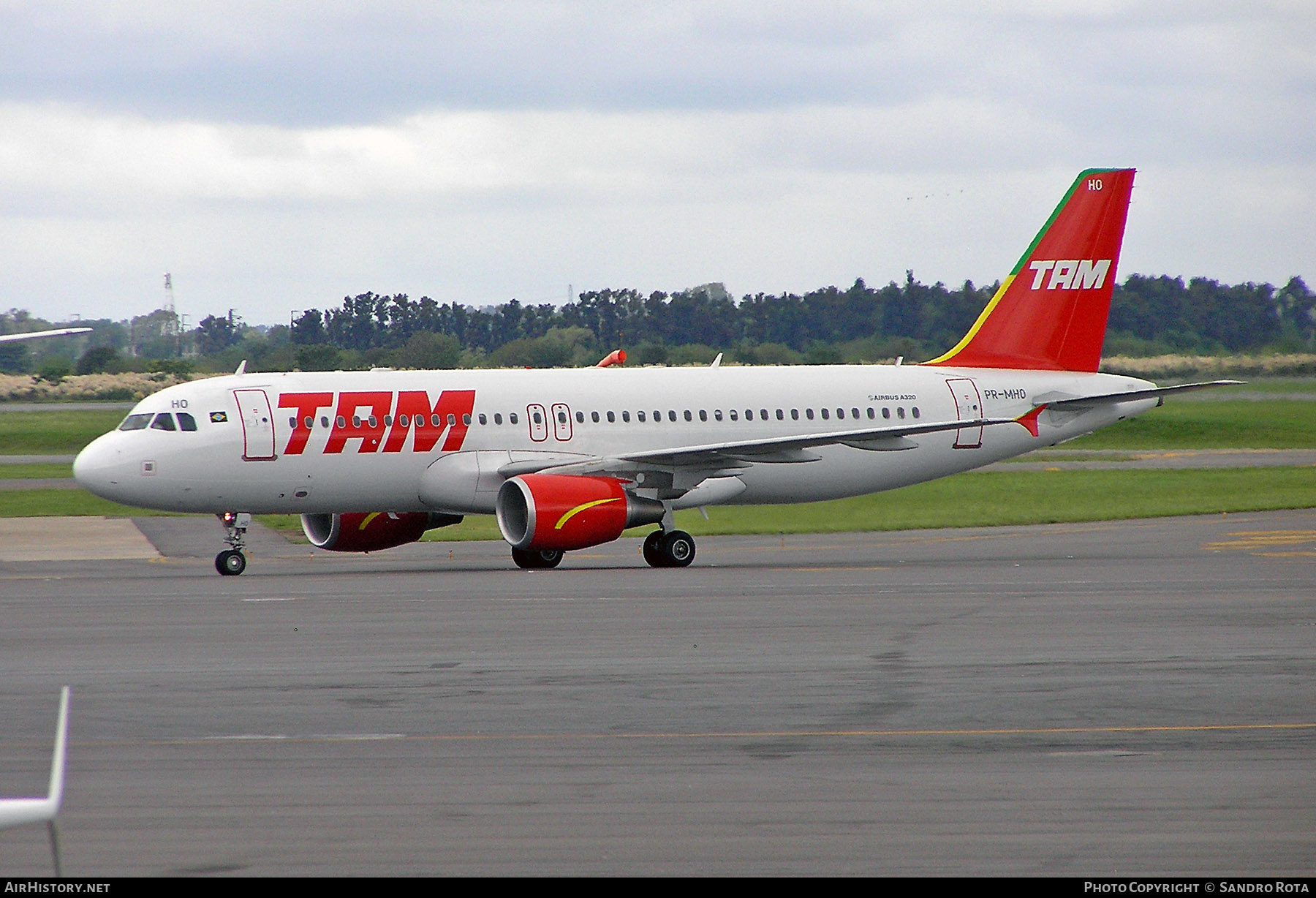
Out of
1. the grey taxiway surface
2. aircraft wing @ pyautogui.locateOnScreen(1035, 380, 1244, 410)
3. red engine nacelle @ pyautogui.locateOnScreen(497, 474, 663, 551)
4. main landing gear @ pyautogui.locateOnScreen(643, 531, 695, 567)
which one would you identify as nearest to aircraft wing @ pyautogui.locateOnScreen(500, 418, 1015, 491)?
red engine nacelle @ pyautogui.locateOnScreen(497, 474, 663, 551)

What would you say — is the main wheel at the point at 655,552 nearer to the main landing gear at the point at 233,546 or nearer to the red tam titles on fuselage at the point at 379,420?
the red tam titles on fuselage at the point at 379,420

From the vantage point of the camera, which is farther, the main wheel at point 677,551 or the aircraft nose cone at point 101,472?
the main wheel at point 677,551

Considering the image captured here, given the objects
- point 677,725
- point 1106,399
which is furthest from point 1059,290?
point 677,725

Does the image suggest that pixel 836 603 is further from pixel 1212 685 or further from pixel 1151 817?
pixel 1151 817

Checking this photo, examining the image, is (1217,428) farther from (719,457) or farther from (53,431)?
A: (53,431)

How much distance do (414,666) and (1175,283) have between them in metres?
56.8

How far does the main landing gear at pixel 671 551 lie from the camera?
27953 mm

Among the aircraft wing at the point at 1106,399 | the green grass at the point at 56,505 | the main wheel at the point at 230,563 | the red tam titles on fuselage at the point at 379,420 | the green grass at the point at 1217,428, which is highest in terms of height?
the red tam titles on fuselage at the point at 379,420

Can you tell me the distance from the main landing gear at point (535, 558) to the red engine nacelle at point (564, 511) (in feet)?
0.89

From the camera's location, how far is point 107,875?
27.7 ft

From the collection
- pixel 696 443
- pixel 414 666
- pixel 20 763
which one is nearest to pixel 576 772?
pixel 20 763

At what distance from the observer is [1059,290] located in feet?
110

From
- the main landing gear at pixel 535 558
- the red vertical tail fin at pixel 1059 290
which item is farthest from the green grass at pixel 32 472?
the red vertical tail fin at pixel 1059 290

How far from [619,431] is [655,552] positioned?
2686 millimetres
